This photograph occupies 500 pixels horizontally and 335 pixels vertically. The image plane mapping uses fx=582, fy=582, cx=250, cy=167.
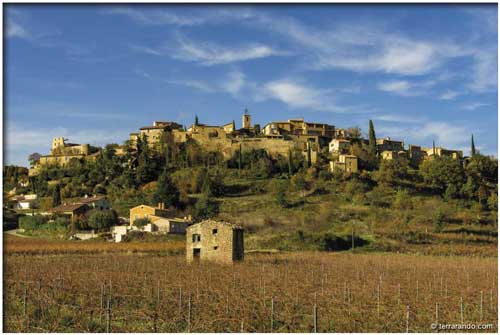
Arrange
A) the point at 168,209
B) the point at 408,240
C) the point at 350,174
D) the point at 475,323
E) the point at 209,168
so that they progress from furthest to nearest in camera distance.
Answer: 1. the point at 209,168
2. the point at 350,174
3. the point at 168,209
4. the point at 408,240
5. the point at 475,323

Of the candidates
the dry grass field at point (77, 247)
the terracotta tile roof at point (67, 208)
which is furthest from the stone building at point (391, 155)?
the terracotta tile roof at point (67, 208)

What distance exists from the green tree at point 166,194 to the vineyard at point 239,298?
1031 inches

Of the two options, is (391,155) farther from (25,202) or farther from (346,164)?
(25,202)

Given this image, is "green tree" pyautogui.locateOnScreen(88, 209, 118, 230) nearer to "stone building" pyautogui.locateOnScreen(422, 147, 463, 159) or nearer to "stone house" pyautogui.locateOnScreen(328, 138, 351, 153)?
"stone house" pyautogui.locateOnScreen(328, 138, 351, 153)

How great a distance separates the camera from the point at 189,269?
880 inches

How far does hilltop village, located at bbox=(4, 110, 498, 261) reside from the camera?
4172cm

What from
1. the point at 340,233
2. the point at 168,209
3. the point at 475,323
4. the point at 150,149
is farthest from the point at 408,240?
the point at 150,149

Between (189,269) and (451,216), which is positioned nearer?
(189,269)

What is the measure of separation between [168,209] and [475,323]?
3824 cm

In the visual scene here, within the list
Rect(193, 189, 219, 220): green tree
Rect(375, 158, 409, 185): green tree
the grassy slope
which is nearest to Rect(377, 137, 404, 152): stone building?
Rect(375, 158, 409, 185): green tree

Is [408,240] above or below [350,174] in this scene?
below

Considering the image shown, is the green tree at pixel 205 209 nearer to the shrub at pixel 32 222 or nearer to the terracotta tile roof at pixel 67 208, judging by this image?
the terracotta tile roof at pixel 67 208

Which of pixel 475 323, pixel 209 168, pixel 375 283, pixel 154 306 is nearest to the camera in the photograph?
pixel 475 323

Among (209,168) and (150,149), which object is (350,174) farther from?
(150,149)
